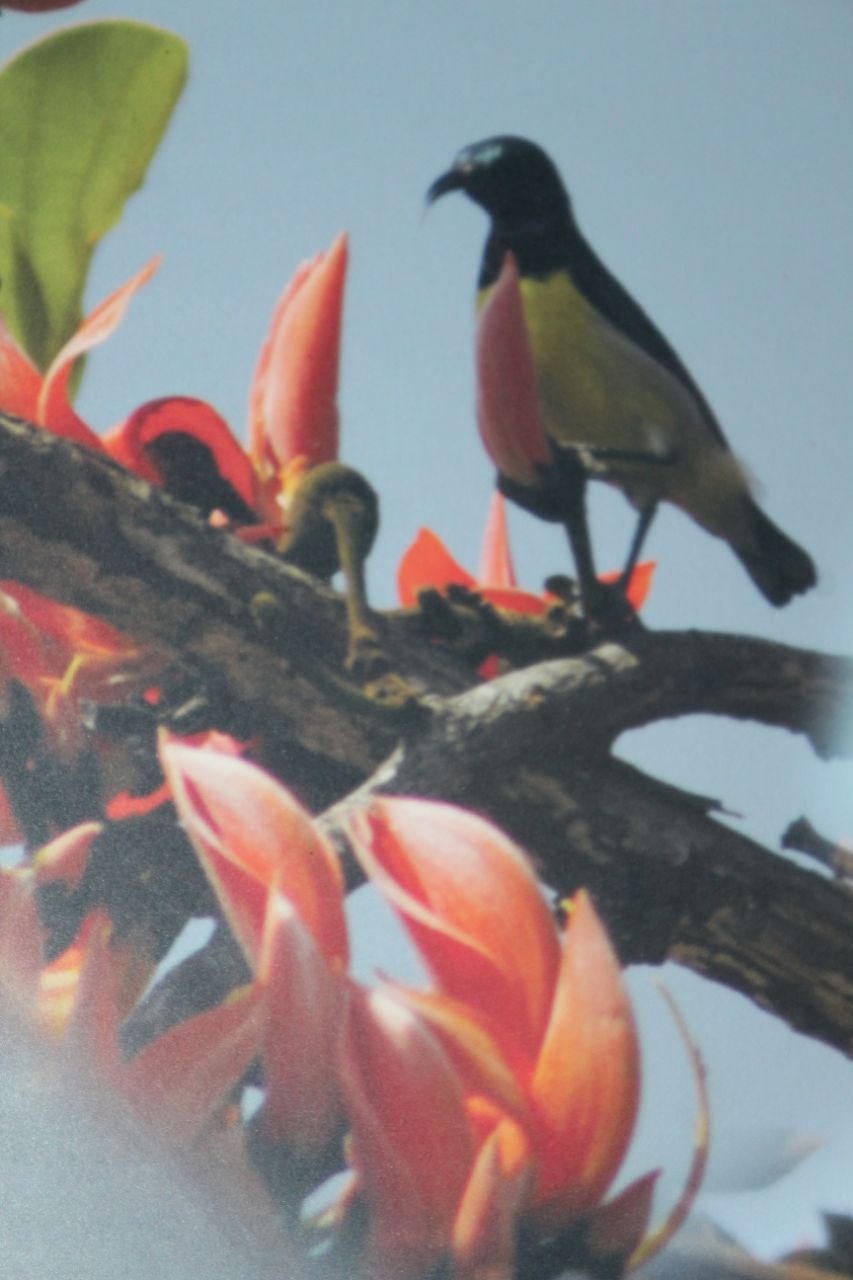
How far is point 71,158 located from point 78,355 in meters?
0.08

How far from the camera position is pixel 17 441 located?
42 cm

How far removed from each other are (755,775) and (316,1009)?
0.67ft

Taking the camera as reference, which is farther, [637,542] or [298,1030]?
[637,542]

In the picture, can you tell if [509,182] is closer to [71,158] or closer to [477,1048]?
[71,158]

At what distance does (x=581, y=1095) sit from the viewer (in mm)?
333

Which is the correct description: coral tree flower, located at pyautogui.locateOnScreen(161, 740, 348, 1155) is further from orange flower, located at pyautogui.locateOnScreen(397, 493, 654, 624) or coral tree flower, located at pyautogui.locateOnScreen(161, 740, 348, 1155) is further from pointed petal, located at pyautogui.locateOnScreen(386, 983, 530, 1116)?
orange flower, located at pyautogui.locateOnScreen(397, 493, 654, 624)

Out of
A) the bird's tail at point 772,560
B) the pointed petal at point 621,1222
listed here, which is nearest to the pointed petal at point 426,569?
the bird's tail at point 772,560

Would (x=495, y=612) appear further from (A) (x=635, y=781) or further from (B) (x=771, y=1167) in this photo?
(B) (x=771, y=1167)

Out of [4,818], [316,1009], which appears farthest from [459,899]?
[4,818]

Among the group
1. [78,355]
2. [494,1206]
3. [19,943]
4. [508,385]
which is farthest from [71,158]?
[494,1206]

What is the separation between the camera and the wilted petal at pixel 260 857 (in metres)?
0.33

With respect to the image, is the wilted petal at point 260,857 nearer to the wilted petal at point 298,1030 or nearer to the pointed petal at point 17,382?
the wilted petal at point 298,1030

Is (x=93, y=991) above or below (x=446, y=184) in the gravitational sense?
below

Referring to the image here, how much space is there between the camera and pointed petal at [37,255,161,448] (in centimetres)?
44
